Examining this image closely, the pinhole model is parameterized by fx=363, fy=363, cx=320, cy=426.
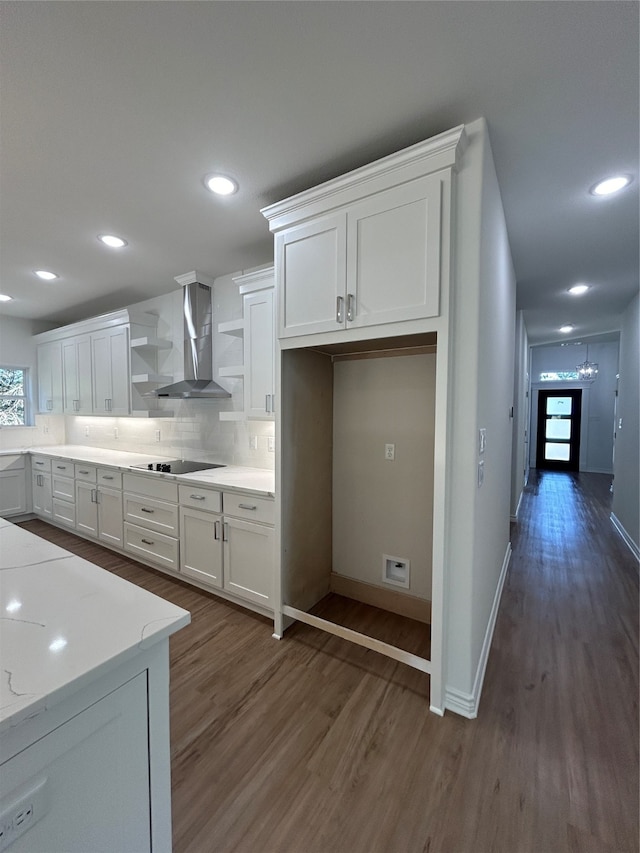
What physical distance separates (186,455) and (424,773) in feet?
11.0

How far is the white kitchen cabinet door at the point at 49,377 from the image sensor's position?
494 centimetres

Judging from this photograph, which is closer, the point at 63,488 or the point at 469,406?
the point at 469,406

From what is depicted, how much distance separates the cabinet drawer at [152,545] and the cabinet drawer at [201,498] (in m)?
0.41

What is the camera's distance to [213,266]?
3354mm

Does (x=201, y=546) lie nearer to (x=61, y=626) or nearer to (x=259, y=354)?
(x=259, y=354)

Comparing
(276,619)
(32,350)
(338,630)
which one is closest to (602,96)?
(338,630)

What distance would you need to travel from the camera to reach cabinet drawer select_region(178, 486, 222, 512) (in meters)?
2.73

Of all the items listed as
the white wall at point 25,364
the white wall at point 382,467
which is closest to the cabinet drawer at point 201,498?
the white wall at point 382,467

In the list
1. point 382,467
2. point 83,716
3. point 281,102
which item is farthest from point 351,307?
point 83,716

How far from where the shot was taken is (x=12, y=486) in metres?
4.68

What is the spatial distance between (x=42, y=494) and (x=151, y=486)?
2.55 metres

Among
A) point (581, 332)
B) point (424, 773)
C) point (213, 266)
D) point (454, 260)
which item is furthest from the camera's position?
point (581, 332)

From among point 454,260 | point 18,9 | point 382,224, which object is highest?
point 18,9

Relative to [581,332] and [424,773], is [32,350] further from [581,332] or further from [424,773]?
[581,332]
